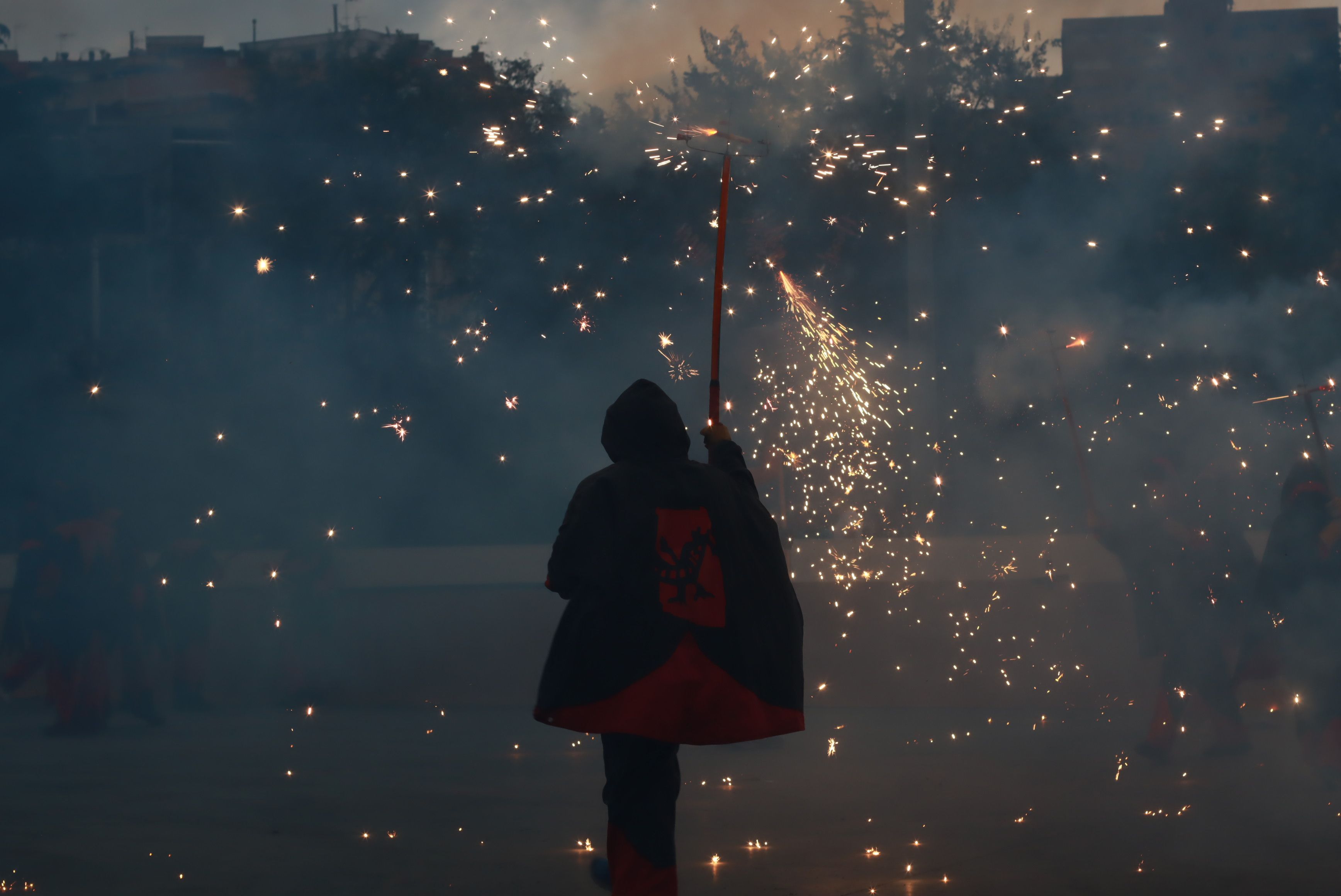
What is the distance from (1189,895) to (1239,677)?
227 cm

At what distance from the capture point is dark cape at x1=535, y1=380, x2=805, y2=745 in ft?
9.46

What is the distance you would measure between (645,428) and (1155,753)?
298cm

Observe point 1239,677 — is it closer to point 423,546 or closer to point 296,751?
point 296,751

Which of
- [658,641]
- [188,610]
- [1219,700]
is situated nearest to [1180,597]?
[1219,700]

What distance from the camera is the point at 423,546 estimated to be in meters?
11.2

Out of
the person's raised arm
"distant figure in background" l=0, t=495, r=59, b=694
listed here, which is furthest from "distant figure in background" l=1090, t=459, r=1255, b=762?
"distant figure in background" l=0, t=495, r=59, b=694

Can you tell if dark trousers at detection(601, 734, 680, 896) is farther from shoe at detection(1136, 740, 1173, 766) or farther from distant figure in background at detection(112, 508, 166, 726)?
distant figure in background at detection(112, 508, 166, 726)

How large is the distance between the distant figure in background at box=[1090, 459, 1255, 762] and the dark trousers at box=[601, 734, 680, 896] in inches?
109

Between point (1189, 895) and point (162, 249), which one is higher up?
point (162, 249)

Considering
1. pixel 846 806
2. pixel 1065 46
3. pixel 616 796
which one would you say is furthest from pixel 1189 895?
pixel 1065 46

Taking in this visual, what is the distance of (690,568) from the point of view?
3002 millimetres

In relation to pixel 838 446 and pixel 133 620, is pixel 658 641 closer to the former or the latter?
pixel 133 620

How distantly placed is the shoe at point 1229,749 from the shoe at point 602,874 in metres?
2.95

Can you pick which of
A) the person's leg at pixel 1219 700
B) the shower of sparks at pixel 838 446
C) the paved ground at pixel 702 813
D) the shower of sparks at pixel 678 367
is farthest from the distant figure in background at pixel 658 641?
the shower of sparks at pixel 678 367
